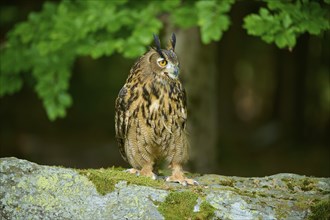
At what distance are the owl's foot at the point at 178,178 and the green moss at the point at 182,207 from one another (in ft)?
1.91

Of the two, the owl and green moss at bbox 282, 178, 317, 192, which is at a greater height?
the owl

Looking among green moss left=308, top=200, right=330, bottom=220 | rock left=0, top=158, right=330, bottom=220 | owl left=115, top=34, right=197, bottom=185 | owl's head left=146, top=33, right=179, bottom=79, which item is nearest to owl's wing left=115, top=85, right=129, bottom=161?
owl left=115, top=34, right=197, bottom=185

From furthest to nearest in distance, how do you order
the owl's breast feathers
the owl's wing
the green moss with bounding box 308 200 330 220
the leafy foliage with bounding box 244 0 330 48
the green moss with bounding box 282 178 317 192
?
the leafy foliage with bounding box 244 0 330 48
the owl's wing
the owl's breast feathers
the green moss with bounding box 282 178 317 192
the green moss with bounding box 308 200 330 220

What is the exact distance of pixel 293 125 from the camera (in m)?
16.3

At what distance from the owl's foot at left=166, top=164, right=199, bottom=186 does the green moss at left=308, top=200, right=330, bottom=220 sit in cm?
103

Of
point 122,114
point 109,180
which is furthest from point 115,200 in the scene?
point 122,114

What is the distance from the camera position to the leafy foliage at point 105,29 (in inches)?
228

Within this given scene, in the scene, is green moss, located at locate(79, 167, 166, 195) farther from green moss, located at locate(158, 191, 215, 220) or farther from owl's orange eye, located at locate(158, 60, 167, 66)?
owl's orange eye, located at locate(158, 60, 167, 66)

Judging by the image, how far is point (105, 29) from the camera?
266 inches

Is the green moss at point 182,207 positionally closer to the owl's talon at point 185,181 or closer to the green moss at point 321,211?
the owl's talon at point 185,181

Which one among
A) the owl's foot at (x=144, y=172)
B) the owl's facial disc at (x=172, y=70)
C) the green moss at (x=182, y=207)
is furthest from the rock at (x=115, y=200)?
the owl's facial disc at (x=172, y=70)

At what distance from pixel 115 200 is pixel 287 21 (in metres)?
2.79

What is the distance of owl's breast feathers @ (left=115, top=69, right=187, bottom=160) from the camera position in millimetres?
4957

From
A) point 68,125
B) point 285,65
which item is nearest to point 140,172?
point 285,65
